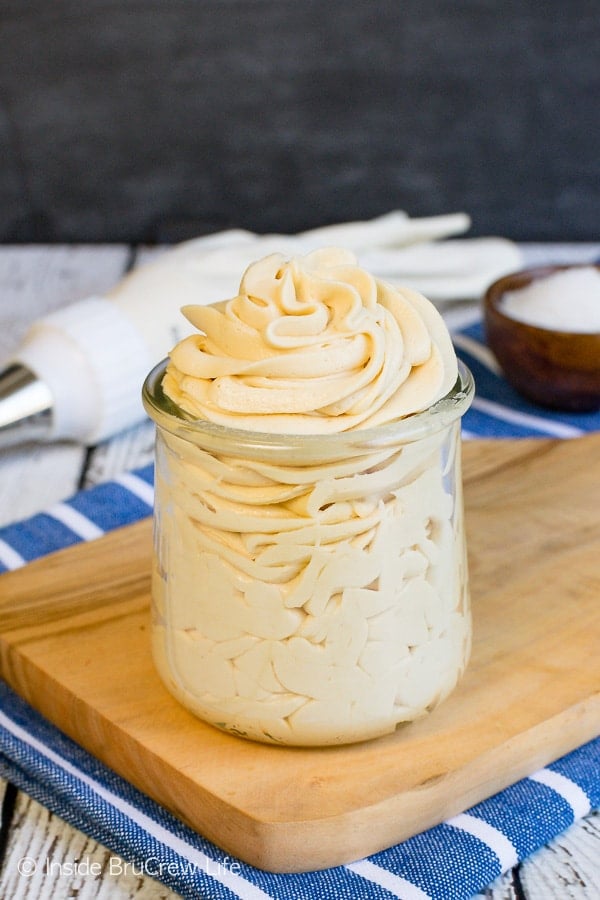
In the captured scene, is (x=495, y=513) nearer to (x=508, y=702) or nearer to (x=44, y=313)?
(x=508, y=702)

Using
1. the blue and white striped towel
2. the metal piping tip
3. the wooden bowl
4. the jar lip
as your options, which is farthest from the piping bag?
the jar lip

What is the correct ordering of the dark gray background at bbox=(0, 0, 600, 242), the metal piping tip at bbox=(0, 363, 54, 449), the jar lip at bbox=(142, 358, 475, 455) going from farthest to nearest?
1. the dark gray background at bbox=(0, 0, 600, 242)
2. the metal piping tip at bbox=(0, 363, 54, 449)
3. the jar lip at bbox=(142, 358, 475, 455)

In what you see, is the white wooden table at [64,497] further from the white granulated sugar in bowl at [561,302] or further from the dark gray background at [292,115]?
the white granulated sugar in bowl at [561,302]

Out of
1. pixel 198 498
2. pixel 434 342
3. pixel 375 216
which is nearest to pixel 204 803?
pixel 198 498

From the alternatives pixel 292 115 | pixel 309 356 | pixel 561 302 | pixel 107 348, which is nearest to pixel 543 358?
pixel 561 302

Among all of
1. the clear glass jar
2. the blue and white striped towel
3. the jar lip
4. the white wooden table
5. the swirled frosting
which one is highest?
the swirled frosting

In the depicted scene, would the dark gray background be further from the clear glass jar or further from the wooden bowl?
the clear glass jar

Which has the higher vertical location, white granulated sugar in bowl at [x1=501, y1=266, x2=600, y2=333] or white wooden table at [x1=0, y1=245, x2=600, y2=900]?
white granulated sugar in bowl at [x1=501, y1=266, x2=600, y2=333]

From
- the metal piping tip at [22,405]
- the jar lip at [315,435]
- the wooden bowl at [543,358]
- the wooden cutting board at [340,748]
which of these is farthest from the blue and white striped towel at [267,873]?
the wooden bowl at [543,358]
